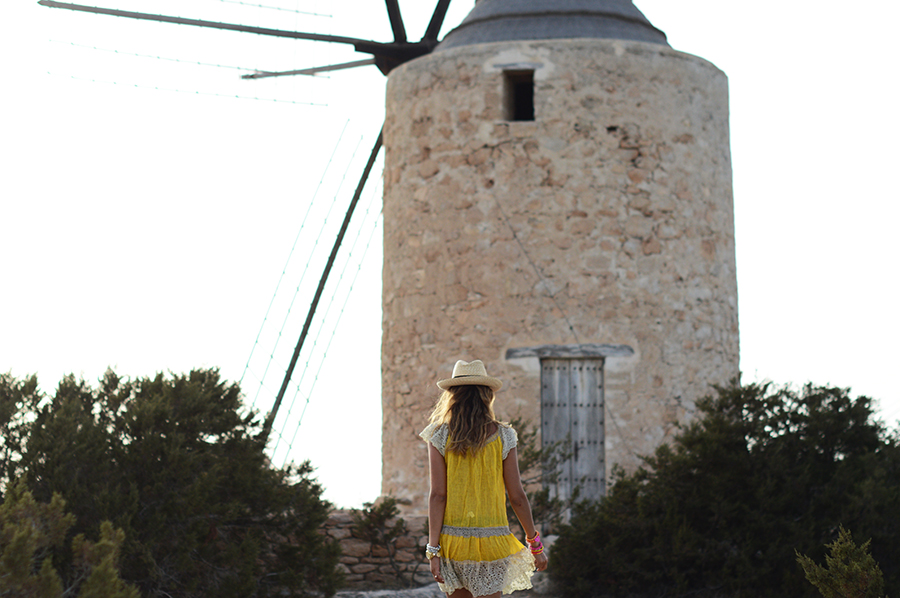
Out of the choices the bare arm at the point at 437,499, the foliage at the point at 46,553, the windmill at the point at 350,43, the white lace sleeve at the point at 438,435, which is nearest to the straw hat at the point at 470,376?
the white lace sleeve at the point at 438,435

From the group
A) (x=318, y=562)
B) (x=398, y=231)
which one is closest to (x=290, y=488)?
(x=318, y=562)

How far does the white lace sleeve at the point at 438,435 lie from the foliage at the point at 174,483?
2117mm

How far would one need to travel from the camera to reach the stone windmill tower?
10.0 meters

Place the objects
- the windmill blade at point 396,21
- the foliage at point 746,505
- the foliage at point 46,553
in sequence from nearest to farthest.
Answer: the foliage at point 46,553 < the foliage at point 746,505 < the windmill blade at point 396,21

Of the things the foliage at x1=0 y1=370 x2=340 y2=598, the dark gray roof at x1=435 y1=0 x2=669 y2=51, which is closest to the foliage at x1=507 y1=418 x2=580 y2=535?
the foliage at x1=0 y1=370 x2=340 y2=598

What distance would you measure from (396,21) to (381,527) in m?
5.95

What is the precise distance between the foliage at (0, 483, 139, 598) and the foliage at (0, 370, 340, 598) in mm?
79

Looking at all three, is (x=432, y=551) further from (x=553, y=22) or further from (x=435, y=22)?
(x=435, y=22)

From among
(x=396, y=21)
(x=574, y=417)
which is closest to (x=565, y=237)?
(x=574, y=417)

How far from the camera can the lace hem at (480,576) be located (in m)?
4.36

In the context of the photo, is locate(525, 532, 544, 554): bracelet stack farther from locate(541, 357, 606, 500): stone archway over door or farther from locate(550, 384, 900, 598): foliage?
locate(541, 357, 606, 500): stone archway over door

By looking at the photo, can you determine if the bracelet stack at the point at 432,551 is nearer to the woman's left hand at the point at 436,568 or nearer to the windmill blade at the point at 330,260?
the woman's left hand at the point at 436,568

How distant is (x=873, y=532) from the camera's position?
706cm

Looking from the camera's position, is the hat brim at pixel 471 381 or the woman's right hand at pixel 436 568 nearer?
the woman's right hand at pixel 436 568
